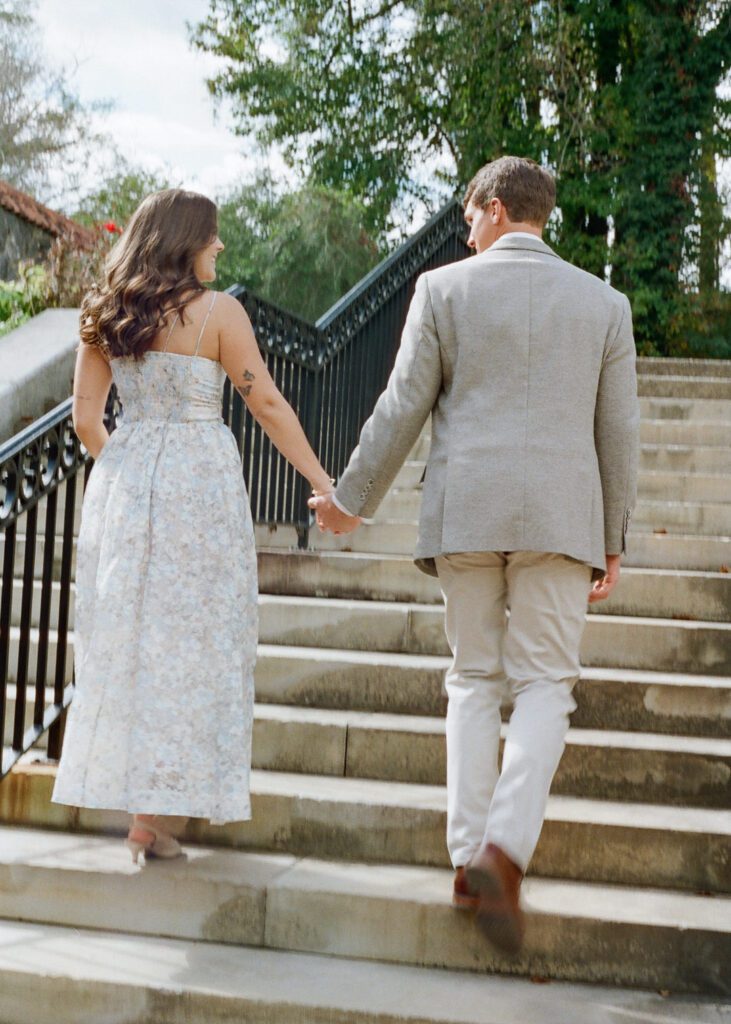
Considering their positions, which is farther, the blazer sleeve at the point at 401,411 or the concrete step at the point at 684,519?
the concrete step at the point at 684,519

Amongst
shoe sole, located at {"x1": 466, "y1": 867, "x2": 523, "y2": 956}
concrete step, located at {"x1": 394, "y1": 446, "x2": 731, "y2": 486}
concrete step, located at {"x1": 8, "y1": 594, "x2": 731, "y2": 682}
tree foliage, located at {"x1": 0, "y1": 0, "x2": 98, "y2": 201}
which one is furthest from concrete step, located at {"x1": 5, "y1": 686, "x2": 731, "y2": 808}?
tree foliage, located at {"x1": 0, "y1": 0, "x2": 98, "y2": 201}

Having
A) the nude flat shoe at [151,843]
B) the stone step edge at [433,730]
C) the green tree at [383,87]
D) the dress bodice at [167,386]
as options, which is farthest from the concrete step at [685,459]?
the green tree at [383,87]

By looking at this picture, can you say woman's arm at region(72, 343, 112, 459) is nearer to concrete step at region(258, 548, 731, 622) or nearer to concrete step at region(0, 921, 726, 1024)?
concrete step at region(0, 921, 726, 1024)

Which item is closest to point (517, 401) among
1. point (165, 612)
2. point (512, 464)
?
point (512, 464)

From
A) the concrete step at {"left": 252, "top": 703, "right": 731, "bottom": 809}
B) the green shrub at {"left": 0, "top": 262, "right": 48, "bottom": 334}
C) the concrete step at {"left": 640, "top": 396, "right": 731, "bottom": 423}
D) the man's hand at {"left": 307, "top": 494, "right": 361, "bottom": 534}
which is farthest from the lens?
the green shrub at {"left": 0, "top": 262, "right": 48, "bottom": 334}

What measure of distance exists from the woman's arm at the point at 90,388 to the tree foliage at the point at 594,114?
1092cm

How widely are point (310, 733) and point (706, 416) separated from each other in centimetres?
434

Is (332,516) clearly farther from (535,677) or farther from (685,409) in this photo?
(685,409)

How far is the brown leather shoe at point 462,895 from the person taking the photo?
2.92 metres

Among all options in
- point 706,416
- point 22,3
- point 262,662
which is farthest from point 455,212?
point 22,3

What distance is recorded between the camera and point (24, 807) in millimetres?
3648

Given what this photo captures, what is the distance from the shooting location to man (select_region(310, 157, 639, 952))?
291 centimetres

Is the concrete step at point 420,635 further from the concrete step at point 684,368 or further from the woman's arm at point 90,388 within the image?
the concrete step at point 684,368

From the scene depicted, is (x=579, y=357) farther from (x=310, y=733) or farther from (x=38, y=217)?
(x=38, y=217)
